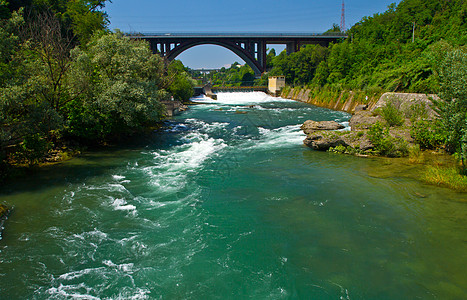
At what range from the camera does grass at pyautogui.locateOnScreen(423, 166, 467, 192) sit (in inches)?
432

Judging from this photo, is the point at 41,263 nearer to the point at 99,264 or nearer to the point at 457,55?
the point at 99,264

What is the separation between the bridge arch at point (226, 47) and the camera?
A: 7588cm

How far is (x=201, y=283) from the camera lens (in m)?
6.80

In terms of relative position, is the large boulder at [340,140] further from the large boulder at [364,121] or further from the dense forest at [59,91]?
the dense forest at [59,91]

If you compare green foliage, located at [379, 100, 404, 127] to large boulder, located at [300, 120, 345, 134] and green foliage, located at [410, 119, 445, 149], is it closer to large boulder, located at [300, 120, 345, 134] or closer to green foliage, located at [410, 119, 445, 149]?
green foliage, located at [410, 119, 445, 149]

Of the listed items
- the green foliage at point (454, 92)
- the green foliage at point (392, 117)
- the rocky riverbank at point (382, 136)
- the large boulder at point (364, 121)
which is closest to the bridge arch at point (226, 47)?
the large boulder at point (364, 121)

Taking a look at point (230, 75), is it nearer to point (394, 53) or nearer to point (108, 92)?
point (394, 53)

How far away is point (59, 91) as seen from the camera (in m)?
15.4

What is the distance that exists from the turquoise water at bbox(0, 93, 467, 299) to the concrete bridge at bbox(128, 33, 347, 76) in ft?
213

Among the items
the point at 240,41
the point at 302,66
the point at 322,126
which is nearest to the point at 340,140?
the point at 322,126

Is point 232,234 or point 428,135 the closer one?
point 232,234

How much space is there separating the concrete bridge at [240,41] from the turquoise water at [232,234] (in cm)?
6496

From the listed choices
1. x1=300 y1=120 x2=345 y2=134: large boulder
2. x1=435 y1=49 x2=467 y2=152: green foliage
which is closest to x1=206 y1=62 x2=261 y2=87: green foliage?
x1=300 y1=120 x2=345 y2=134: large boulder

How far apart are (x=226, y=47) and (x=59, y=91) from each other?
70.7 m
